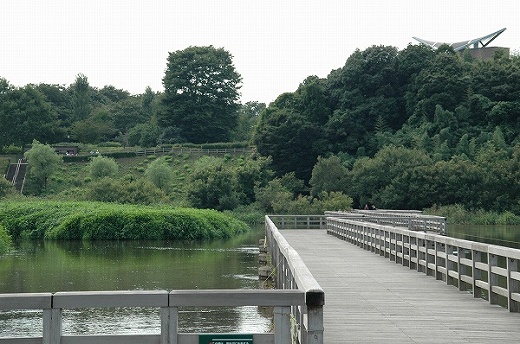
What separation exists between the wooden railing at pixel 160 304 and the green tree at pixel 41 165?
7491cm

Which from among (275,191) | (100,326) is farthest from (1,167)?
(100,326)

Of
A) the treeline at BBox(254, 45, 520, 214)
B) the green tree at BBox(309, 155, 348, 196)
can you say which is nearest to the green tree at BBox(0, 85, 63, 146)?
the treeline at BBox(254, 45, 520, 214)

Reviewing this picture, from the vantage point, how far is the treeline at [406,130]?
6247cm

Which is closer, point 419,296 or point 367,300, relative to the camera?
point 367,300

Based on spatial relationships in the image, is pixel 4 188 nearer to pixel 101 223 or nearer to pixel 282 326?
pixel 101 223

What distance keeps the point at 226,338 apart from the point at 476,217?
50.6 metres

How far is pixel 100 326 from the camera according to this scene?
623 inches

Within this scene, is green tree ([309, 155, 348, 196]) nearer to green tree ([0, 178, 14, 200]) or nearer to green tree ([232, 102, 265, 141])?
green tree ([0, 178, 14, 200])

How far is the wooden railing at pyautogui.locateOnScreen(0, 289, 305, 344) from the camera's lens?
26.1 ft

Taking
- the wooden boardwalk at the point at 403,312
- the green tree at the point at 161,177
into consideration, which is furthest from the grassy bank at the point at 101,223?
the green tree at the point at 161,177

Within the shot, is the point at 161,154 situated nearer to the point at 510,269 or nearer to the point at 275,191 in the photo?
the point at 275,191

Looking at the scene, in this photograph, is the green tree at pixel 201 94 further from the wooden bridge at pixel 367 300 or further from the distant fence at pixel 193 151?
the wooden bridge at pixel 367 300

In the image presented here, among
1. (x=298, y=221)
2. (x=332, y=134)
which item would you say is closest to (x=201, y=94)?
(x=332, y=134)

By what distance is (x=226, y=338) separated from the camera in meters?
7.95
